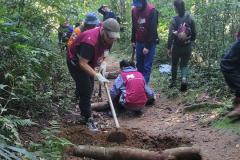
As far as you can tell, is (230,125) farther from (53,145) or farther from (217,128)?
(53,145)

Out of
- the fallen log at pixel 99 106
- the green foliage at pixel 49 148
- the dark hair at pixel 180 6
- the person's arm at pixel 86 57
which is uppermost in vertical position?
the dark hair at pixel 180 6

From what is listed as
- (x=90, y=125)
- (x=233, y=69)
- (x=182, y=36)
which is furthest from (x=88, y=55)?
(x=182, y=36)

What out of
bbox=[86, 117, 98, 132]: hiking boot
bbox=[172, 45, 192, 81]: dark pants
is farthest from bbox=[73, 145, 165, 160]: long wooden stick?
bbox=[172, 45, 192, 81]: dark pants

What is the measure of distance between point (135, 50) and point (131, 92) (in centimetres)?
212

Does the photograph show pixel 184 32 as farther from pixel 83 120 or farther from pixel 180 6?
pixel 83 120

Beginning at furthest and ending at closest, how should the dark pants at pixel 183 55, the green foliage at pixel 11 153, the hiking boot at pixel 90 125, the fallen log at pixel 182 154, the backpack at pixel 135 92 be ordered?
the dark pants at pixel 183 55 < the backpack at pixel 135 92 < the hiking boot at pixel 90 125 < the fallen log at pixel 182 154 < the green foliage at pixel 11 153

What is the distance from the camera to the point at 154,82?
10.4m

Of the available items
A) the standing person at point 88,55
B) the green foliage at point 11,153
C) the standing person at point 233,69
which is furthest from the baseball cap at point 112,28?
the green foliage at point 11,153

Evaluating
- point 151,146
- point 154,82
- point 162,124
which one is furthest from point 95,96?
point 151,146

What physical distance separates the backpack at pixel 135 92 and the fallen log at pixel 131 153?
2.43m

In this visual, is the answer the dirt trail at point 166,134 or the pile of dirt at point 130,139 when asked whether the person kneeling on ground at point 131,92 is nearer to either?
the dirt trail at point 166,134

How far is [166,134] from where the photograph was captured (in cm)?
637

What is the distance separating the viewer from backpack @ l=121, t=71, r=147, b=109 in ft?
24.7

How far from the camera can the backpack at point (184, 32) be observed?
8.51 m
